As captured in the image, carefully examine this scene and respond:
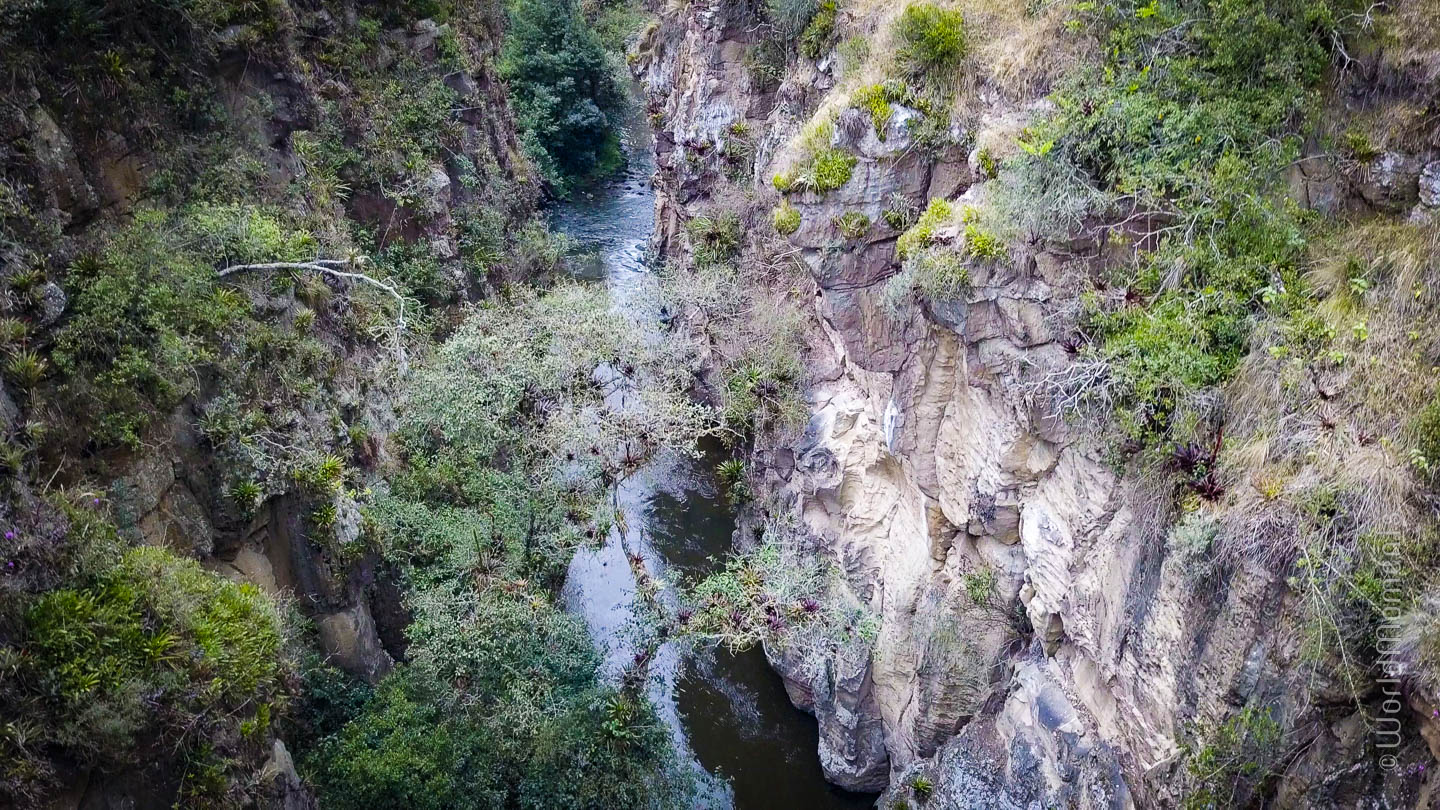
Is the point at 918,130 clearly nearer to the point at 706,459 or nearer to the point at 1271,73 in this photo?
the point at 1271,73

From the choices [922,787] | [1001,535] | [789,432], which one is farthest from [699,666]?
[1001,535]

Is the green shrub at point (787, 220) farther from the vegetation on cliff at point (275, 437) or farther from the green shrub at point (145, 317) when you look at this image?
the green shrub at point (145, 317)

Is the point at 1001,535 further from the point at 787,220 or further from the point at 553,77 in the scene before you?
the point at 553,77

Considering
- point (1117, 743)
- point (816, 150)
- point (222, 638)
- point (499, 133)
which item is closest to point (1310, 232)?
point (1117, 743)

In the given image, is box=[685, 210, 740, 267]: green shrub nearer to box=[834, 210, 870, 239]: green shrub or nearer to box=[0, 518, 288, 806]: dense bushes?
box=[834, 210, 870, 239]: green shrub

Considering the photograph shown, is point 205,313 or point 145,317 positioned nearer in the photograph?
point 145,317
